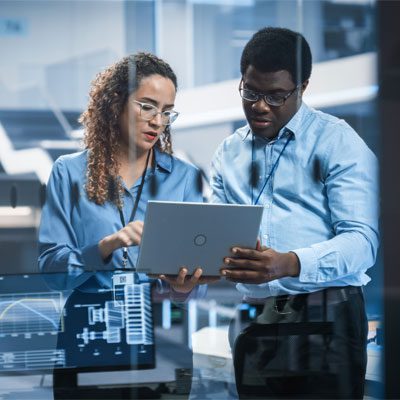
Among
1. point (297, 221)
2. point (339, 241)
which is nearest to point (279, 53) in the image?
point (297, 221)

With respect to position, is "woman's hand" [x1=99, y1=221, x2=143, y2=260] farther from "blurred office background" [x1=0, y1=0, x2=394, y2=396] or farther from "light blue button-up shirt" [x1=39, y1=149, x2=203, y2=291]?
"blurred office background" [x1=0, y1=0, x2=394, y2=396]

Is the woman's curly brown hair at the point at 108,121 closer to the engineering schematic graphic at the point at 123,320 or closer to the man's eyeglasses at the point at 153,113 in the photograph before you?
the man's eyeglasses at the point at 153,113

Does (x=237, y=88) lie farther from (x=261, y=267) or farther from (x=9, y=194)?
(x=9, y=194)

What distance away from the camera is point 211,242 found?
10.6 feet

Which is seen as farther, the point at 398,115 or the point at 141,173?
the point at 398,115

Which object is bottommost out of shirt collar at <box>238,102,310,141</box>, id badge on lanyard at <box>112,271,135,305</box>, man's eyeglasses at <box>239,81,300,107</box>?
id badge on lanyard at <box>112,271,135,305</box>

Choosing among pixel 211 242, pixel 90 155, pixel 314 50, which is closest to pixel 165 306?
pixel 211 242

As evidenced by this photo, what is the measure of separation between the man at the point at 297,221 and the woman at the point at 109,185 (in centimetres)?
29

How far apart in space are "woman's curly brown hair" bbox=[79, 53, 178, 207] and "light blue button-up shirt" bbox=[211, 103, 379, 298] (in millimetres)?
344

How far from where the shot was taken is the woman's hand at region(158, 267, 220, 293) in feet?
10.8

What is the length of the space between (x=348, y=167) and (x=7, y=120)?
55.3 inches

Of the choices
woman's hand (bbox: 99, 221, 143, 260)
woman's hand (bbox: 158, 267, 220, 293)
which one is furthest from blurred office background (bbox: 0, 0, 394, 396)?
woman's hand (bbox: 158, 267, 220, 293)

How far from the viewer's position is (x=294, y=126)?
3.48m

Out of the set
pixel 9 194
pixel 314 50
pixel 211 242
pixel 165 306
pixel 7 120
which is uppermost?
pixel 314 50
